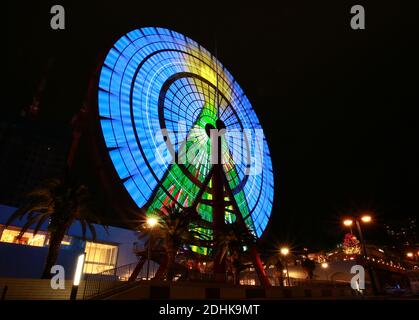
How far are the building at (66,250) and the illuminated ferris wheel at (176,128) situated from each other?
26.9 ft

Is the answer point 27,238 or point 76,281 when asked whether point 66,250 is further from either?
point 76,281

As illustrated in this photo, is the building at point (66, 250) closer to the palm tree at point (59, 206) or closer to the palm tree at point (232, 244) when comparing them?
the palm tree at point (59, 206)

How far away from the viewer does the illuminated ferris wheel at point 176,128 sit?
30.5 metres

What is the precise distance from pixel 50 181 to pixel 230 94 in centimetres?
3887

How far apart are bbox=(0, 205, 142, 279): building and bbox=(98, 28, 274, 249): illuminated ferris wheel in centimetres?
821

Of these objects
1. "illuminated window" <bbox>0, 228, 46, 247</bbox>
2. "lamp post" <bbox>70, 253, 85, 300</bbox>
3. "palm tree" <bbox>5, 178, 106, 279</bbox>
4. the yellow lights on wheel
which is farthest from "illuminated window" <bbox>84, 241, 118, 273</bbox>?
"lamp post" <bbox>70, 253, 85, 300</bbox>

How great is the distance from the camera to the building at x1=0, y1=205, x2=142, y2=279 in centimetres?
2519

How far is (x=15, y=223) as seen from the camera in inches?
1350

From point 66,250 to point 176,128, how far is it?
59.6 feet

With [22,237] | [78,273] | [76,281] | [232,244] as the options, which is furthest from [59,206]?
[22,237]

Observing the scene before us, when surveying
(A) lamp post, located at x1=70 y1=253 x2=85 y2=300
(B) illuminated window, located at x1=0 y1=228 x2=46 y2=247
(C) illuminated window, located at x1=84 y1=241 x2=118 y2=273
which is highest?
(B) illuminated window, located at x1=0 y1=228 x2=46 y2=247

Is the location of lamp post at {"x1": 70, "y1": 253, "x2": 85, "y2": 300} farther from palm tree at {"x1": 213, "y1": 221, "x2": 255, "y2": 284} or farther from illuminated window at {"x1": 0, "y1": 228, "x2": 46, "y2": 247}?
illuminated window at {"x1": 0, "y1": 228, "x2": 46, "y2": 247}

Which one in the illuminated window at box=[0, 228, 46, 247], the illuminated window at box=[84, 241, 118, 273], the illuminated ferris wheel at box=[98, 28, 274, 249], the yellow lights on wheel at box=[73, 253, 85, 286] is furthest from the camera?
the illuminated window at box=[84, 241, 118, 273]
